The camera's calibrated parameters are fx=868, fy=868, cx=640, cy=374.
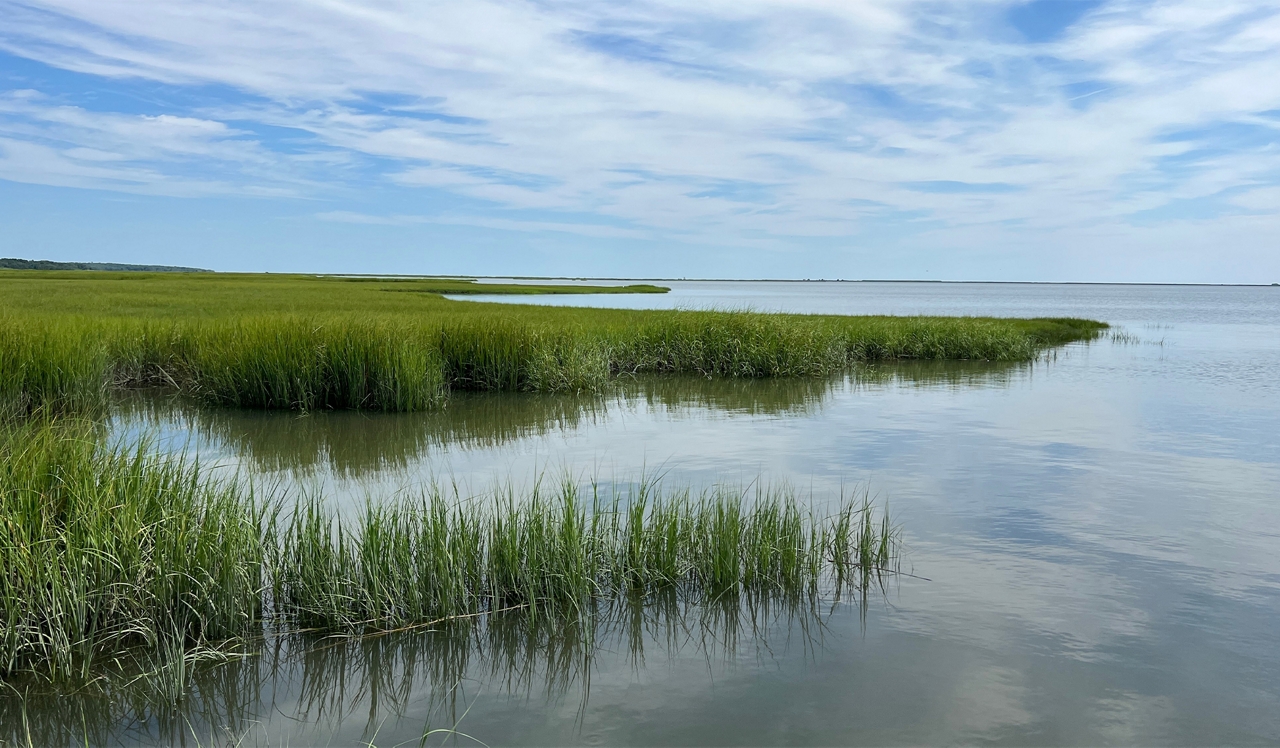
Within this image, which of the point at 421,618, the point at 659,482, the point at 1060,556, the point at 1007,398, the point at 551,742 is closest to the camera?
the point at 551,742

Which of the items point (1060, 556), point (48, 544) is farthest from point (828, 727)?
point (48, 544)

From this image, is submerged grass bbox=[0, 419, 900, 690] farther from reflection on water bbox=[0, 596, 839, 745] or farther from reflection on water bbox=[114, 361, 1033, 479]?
reflection on water bbox=[114, 361, 1033, 479]

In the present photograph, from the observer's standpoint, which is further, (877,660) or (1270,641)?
(1270,641)

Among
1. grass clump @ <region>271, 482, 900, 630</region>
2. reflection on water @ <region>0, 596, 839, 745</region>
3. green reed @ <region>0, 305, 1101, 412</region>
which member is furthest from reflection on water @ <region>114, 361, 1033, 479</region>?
reflection on water @ <region>0, 596, 839, 745</region>

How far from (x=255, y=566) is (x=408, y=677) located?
1366 mm

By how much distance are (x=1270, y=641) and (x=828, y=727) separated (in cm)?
328

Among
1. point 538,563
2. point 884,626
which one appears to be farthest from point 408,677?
point 884,626

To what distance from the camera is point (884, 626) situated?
226 inches

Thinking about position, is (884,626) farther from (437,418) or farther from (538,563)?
(437,418)

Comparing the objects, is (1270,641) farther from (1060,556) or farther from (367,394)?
(367,394)

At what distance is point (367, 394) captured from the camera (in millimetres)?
15008

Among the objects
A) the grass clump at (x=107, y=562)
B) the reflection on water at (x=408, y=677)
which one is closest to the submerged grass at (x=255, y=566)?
the grass clump at (x=107, y=562)

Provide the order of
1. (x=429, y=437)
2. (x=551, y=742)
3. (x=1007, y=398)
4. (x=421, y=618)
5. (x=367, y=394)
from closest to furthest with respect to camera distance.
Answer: (x=551, y=742) → (x=421, y=618) → (x=429, y=437) → (x=367, y=394) → (x=1007, y=398)

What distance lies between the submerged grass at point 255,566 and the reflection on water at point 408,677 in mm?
173
